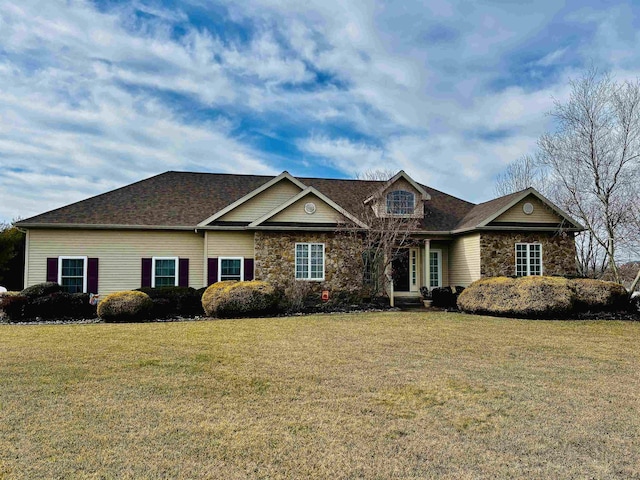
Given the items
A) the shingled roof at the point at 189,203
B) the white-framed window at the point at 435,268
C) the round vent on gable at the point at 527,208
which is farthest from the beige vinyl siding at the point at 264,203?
the round vent on gable at the point at 527,208

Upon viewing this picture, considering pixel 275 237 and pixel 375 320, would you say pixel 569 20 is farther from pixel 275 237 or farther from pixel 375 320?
pixel 275 237

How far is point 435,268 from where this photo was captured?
71.8 ft

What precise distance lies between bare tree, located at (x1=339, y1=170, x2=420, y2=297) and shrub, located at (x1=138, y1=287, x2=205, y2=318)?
6.31m

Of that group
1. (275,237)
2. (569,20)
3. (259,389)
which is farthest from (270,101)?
(259,389)

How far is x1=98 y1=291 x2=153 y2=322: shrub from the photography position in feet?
47.9

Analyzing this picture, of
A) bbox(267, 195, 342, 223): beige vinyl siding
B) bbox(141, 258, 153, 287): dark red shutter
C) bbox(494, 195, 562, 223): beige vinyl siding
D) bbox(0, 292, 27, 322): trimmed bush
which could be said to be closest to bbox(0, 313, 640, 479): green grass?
bbox(0, 292, 27, 322): trimmed bush

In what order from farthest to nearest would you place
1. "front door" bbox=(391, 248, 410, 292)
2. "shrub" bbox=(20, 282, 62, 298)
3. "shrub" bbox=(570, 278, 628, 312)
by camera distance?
1. "front door" bbox=(391, 248, 410, 292)
2. "shrub" bbox=(570, 278, 628, 312)
3. "shrub" bbox=(20, 282, 62, 298)

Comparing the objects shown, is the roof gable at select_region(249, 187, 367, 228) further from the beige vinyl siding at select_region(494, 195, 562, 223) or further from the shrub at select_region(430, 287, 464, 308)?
the beige vinyl siding at select_region(494, 195, 562, 223)

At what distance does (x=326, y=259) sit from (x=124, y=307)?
784cm

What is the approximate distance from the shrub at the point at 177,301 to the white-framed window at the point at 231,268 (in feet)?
7.54

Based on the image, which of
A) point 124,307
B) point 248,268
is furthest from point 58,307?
point 248,268

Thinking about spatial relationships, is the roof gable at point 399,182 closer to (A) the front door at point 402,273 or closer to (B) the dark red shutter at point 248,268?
(A) the front door at point 402,273

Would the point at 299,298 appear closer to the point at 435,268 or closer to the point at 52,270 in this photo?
the point at 435,268

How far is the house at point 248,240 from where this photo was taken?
1838 cm
